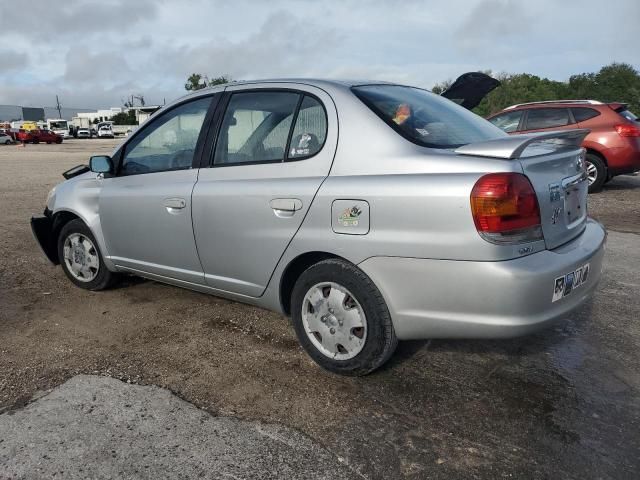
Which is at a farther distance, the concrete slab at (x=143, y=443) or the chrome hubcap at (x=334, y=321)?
the chrome hubcap at (x=334, y=321)

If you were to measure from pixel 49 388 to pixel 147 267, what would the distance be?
125cm

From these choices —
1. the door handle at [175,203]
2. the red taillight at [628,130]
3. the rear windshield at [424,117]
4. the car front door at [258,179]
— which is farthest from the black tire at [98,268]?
Result: the red taillight at [628,130]

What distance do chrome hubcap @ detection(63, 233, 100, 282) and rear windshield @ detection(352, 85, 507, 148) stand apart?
107 inches

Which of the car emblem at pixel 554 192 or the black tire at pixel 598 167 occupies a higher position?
the car emblem at pixel 554 192

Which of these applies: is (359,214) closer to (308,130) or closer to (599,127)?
(308,130)

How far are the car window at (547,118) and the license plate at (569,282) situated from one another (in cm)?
802

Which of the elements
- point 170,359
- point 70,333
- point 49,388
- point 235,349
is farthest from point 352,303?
point 70,333

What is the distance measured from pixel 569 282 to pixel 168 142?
2835 millimetres

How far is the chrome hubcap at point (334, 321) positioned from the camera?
9.86 feet

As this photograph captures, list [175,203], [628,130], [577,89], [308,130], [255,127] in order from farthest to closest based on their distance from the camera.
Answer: [577,89], [628,130], [175,203], [255,127], [308,130]

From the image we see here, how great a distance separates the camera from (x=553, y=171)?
2848mm

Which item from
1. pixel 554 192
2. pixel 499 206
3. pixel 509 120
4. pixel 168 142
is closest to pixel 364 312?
pixel 499 206

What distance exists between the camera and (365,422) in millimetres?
2695

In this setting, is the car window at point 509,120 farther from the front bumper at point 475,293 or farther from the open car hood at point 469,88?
the front bumper at point 475,293
